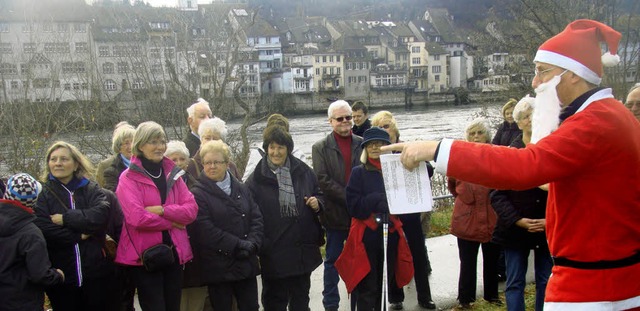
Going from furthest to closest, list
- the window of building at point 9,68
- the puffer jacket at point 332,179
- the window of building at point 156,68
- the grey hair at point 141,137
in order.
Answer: the window of building at point 156,68 < the window of building at point 9,68 < the puffer jacket at point 332,179 < the grey hair at point 141,137

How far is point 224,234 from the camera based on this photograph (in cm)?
444

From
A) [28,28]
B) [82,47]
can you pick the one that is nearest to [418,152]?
[28,28]

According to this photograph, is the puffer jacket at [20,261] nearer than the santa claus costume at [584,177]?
No

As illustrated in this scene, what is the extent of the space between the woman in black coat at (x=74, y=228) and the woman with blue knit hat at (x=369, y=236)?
1.95 m

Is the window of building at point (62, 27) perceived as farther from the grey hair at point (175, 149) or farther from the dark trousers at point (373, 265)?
the dark trousers at point (373, 265)

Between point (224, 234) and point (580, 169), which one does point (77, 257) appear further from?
point (580, 169)

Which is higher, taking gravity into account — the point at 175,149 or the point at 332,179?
the point at 175,149

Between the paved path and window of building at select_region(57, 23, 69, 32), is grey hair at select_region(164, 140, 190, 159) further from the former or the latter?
window of building at select_region(57, 23, 69, 32)

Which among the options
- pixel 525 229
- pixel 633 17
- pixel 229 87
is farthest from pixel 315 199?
pixel 633 17

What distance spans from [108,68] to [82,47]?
0.94 m

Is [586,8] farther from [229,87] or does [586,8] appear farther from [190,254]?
[190,254]

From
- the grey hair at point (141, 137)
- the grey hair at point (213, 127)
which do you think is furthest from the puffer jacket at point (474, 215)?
the grey hair at point (141, 137)

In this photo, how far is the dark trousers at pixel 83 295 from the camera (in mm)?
4117

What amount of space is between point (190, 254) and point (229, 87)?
1177cm
